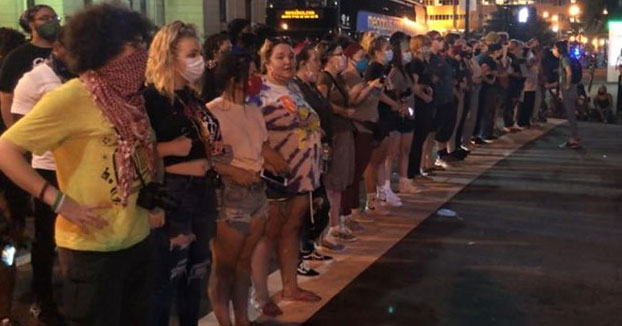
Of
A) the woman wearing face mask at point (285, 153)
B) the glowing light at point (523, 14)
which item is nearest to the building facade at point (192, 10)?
the glowing light at point (523, 14)

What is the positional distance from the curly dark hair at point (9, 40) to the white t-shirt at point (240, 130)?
191 centimetres

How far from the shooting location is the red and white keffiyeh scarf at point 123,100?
3.00 metres

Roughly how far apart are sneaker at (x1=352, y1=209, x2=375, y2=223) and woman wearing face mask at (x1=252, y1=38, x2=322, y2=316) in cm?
294

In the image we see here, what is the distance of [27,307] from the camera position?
5477 mm

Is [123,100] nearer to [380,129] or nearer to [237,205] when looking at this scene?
[237,205]

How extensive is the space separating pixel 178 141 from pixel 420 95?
6.54 meters

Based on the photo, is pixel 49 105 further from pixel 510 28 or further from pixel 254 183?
pixel 510 28

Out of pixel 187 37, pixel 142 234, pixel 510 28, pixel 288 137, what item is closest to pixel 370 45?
pixel 288 137

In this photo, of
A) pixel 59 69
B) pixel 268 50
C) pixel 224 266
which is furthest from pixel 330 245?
pixel 59 69

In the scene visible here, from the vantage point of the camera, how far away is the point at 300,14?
22.4m

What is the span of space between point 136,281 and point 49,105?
2.55 ft

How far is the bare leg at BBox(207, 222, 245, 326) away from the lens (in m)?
4.50

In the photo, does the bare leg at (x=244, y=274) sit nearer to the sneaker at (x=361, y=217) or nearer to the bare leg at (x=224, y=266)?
the bare leg at (x=224, y=266)

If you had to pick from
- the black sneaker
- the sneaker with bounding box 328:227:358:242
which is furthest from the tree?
the black sneaker
